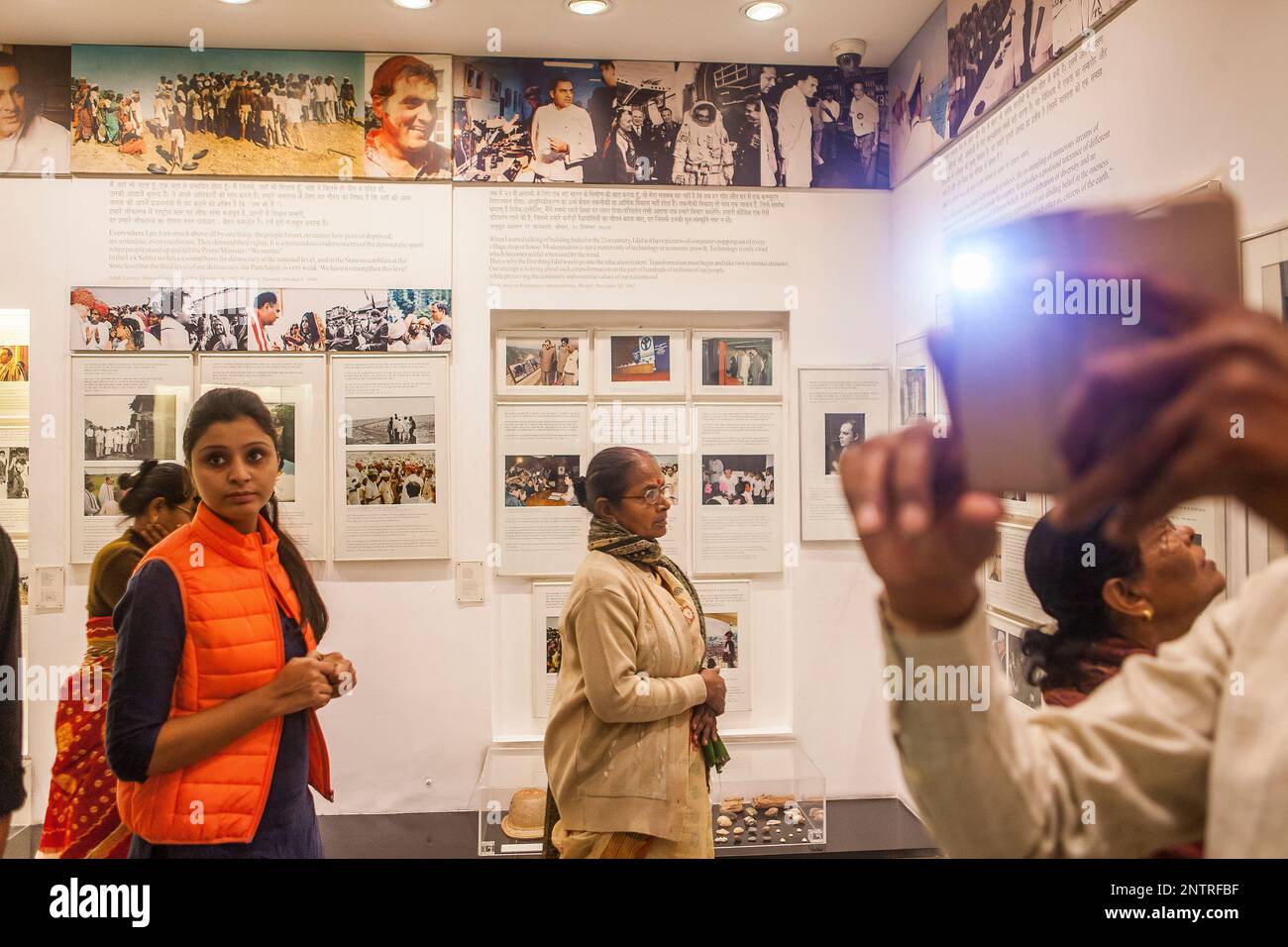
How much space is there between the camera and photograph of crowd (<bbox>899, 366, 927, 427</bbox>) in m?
0.98

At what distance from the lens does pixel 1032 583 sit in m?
0.89

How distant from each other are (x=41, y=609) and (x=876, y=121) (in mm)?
1445

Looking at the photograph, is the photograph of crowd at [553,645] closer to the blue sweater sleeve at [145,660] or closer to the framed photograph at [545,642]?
the framed photograph at [545,642]

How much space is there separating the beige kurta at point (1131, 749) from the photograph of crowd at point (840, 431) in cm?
50

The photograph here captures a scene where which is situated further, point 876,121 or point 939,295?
point 876,121

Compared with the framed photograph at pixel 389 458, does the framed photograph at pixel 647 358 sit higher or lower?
higher

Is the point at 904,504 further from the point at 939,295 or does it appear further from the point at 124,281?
the point at 124,281

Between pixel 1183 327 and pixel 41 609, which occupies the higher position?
pixel 1183 327

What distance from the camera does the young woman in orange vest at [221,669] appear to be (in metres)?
1.01

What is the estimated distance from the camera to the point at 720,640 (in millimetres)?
1349

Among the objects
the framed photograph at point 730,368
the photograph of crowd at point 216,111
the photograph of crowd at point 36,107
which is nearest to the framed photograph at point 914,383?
the framed photograph at point 730,368

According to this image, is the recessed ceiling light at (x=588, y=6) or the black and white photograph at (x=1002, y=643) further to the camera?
the recessed ceiling light at (x=588, y=6)

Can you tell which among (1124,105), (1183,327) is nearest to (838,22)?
(1124,105)

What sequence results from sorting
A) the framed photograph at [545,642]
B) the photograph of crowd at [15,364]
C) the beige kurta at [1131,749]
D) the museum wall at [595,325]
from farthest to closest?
1. the framed photograph at [545,642]
2. the museum wall at [595,325]
3. the photograph of crowd at [15,364]
4. the beige kurta at [1131,749]
